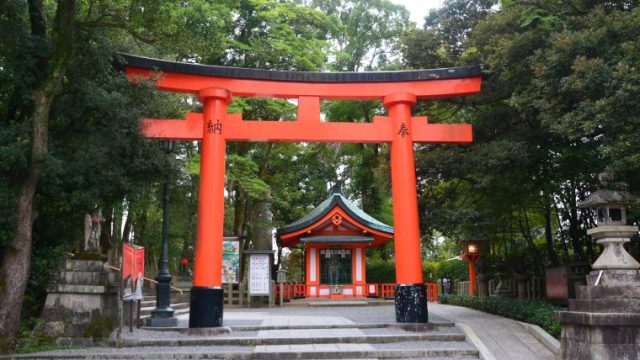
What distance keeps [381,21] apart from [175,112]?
16.0 meters

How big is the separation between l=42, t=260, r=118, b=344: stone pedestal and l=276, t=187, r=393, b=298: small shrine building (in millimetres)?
12227

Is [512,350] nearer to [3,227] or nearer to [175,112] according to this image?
[3,227]

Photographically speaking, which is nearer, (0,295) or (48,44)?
(0,295)

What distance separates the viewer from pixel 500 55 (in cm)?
1045

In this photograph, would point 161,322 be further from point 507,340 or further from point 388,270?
point 388,270

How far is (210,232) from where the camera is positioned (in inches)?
402

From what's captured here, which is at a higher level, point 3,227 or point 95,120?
point 95,120

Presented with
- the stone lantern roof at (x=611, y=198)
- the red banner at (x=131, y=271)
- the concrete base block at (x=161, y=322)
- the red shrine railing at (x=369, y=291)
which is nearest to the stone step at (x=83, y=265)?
the red banner at (x=131, y=271)

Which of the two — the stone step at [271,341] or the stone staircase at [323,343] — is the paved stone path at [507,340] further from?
the stone step at [271,341]

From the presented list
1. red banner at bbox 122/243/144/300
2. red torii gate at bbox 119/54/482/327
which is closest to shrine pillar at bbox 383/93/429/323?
red torii gate at bbox 119/54/482/327

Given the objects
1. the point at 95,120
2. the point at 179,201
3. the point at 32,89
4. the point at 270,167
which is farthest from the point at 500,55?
the point at 270,167

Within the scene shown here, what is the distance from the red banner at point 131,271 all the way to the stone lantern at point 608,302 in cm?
692

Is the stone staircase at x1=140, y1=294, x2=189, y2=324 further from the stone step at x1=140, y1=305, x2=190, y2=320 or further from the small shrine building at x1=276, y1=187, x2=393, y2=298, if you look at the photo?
the small shrine building at x1=276, y1=187, x2=393, y2=298

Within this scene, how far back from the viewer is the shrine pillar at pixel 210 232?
10.0 meters
